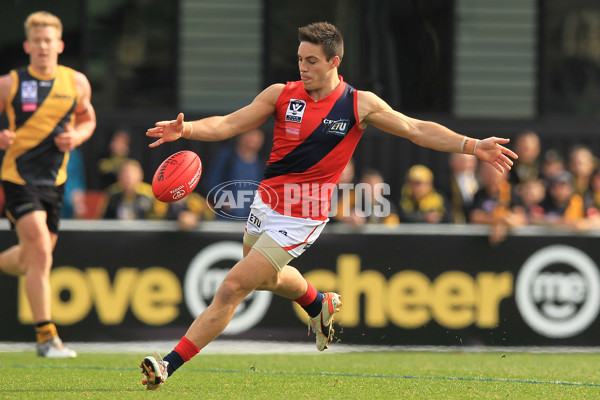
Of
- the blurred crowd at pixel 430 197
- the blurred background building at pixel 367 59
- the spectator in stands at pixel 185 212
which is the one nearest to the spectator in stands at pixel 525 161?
the blurred crowd at pixel 430 197

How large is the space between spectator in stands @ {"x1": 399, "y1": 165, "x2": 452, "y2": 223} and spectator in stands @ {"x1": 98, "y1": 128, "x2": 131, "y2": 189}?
364cm

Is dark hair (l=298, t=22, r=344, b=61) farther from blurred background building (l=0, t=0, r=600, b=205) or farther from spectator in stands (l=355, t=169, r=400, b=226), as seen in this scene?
blurred background building (l=0, t=0, r=600, b=205)

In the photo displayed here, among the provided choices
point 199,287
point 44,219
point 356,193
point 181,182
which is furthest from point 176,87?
point 181,182

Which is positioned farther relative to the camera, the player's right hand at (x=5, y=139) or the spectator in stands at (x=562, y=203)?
the spectator in stands at (x=562, y=203)

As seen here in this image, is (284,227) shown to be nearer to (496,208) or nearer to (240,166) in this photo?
(496,208)

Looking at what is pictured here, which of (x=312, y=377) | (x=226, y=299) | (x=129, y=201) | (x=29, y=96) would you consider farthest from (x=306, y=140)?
(x=129, y=201)

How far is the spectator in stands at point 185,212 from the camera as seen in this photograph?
10.5 meters

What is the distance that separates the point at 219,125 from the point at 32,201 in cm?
246

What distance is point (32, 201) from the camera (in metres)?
8.86

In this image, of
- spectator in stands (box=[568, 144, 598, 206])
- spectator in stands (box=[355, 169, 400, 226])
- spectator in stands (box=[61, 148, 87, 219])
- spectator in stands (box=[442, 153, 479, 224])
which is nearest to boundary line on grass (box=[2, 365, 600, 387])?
spectator in stands (box=[355, 169, 400, 226])

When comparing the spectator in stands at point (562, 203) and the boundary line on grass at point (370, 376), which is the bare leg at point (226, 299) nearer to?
the boundary line on grass at point (370, 376)

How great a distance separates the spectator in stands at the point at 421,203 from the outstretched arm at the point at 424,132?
3.96m

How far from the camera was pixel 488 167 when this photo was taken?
1134 cm

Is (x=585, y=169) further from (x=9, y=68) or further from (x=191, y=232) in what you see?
(x=9, y=68)
